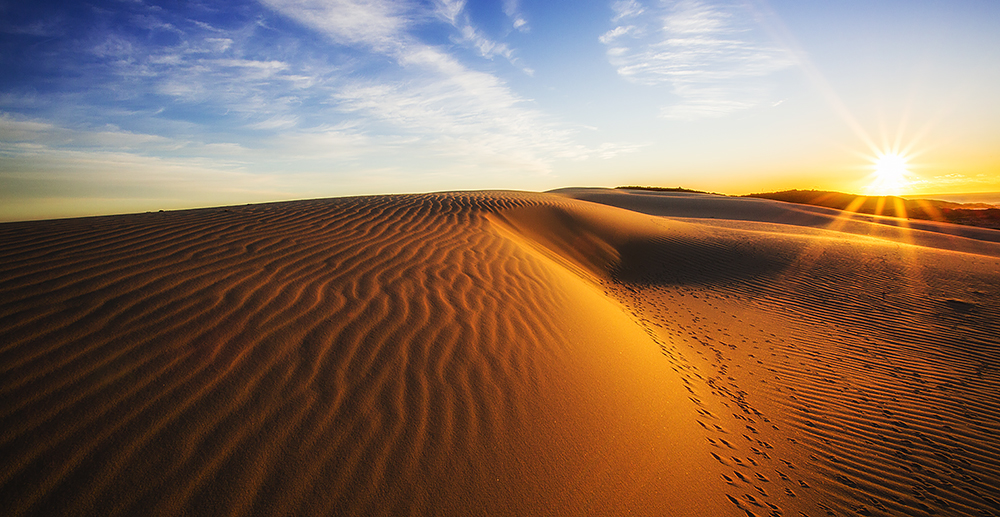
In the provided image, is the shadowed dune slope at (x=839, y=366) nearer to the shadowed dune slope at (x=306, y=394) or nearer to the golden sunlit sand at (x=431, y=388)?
the golden sunlit sand at (x=431, y=388)

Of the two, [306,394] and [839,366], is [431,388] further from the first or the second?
[839,366]

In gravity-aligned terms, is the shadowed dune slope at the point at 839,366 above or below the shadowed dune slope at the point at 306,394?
below

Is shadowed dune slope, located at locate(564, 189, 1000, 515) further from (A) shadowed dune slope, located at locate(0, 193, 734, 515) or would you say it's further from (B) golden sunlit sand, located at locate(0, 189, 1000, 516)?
(A) shadowed dune slope, located at locate(0, 193, 734, 515)

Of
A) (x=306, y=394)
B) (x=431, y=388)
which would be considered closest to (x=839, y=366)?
(x=431, y=388)

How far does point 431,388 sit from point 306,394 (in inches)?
35.3

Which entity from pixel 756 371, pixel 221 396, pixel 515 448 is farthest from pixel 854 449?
pixel 221 396

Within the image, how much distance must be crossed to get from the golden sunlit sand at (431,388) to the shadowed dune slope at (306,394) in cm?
2

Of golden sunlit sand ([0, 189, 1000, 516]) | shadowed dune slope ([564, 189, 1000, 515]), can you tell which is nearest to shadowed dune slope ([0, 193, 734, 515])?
golden sunlit sand ([0, 189, 1000, 516])

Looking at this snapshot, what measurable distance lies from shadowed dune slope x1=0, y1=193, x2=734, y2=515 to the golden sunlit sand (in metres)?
0.02

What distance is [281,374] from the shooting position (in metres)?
2.85

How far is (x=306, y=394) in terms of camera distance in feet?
8.91

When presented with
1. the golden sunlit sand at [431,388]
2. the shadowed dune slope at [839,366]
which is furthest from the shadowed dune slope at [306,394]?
Answer: the shadowed dune slope at [839,366]

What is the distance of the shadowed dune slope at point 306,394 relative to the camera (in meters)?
2.08

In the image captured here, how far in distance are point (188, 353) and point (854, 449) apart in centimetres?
575
